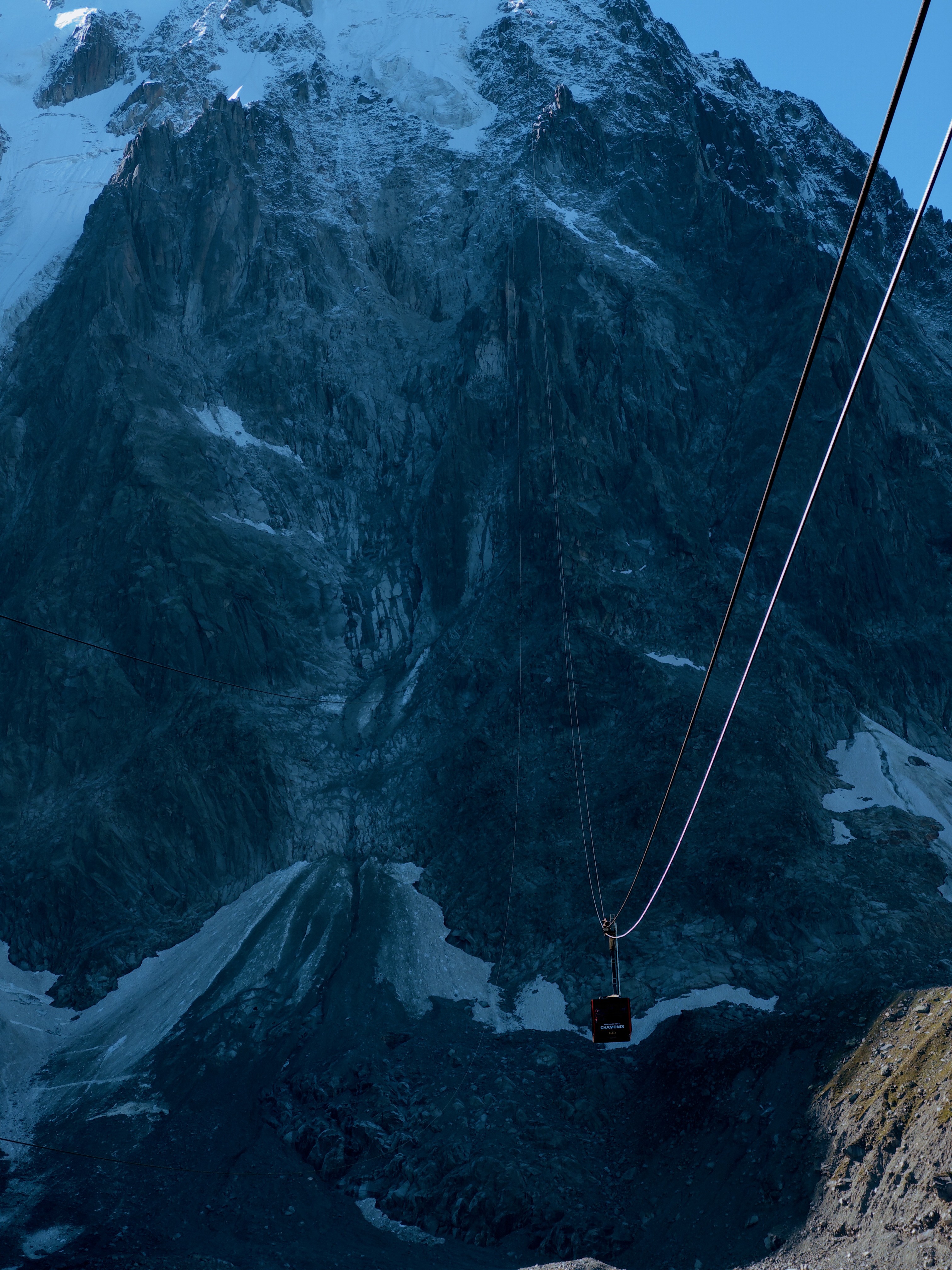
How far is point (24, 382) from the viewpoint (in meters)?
91.2

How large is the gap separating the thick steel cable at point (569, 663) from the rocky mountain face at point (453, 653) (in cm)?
50

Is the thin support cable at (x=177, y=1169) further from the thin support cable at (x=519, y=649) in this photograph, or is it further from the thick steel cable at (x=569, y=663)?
the thick steel cable at (x=569, y=663)

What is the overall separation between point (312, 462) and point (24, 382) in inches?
943

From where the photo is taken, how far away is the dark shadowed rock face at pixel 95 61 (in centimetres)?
12312

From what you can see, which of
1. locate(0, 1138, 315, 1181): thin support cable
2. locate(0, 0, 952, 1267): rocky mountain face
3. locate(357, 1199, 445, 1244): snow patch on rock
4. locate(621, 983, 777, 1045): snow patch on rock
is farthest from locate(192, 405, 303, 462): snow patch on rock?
locate(357, 1199, 445, 1244): snow patch on rock

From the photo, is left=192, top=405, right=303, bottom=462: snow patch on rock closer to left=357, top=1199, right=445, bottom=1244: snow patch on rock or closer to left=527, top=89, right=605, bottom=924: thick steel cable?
left=527, top=89, right=605, bottom=924: thick steel cable

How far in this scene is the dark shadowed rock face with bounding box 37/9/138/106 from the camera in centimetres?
12312

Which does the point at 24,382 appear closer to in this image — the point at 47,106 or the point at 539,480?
the point at 539,480

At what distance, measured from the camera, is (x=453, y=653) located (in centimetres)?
7638

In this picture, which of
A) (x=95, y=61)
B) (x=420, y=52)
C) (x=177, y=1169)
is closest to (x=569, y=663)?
(x=177, y=1169)

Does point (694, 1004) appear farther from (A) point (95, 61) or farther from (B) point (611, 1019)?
(A) point (95, 61)

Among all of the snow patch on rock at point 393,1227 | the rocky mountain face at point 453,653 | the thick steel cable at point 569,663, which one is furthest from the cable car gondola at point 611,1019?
the thick steel cable at point 569,663

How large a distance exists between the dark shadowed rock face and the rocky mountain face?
9.19 metres

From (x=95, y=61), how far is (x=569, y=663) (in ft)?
300
